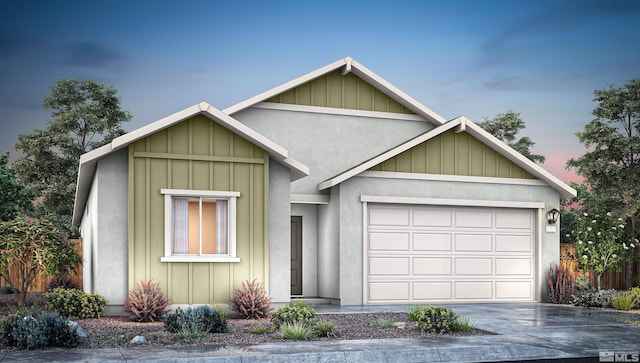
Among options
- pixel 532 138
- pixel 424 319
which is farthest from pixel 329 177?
pixel 532 138

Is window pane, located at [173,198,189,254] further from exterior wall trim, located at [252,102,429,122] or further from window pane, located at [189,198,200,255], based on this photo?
exterior wall trim, located at [252,102,429,122]

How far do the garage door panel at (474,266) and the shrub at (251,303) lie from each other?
695 cm

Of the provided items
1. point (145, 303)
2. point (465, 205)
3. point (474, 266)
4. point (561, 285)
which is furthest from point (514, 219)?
point (145, 303)

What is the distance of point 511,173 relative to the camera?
70.1 ft

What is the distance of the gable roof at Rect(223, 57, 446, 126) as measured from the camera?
69.6 feet

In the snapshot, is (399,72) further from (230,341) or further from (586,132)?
(230,341)

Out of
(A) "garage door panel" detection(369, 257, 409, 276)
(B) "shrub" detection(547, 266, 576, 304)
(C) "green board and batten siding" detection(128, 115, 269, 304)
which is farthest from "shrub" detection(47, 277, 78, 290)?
(B) "shrub" detection(547, 266, 576, 304)

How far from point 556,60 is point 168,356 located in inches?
978

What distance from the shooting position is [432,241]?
20562 millimetres

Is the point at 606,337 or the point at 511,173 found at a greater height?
the point at 511,173

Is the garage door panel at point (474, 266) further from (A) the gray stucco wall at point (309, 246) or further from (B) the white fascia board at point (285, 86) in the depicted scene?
(B) the white fascia board at point (285, 86)

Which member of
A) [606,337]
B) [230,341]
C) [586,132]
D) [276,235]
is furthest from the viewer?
[586,132]

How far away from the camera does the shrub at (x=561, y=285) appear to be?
2108 cm

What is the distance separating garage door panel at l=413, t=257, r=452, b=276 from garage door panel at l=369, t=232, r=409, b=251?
56cm
